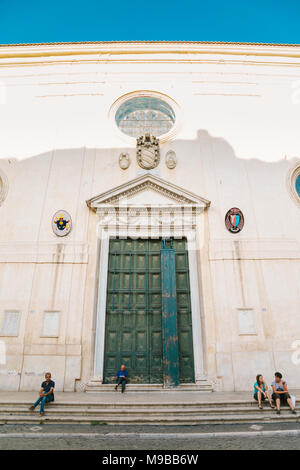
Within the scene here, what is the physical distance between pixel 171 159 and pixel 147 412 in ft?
24.2

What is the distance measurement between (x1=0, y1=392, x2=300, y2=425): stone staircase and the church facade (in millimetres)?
1538

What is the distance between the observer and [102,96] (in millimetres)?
10539

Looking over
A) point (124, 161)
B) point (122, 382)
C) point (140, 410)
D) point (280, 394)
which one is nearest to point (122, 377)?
point (122, 382)

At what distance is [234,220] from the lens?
849 cm

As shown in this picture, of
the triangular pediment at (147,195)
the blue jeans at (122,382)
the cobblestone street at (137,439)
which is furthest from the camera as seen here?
the triangular pediment at (147,195)

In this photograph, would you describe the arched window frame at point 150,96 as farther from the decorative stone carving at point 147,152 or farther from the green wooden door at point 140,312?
the green wooden door at point 140,312

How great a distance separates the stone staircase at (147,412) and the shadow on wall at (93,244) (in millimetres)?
1599

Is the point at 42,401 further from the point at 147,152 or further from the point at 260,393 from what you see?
the point at 147,152

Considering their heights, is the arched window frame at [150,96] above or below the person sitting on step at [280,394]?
above

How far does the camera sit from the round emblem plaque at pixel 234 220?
844 centimetres

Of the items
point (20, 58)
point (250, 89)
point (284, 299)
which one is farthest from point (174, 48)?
point (284, 299)

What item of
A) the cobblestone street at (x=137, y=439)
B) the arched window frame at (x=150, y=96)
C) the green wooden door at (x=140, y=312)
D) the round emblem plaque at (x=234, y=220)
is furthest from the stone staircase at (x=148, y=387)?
the arched window frame at (x=150, y=96)

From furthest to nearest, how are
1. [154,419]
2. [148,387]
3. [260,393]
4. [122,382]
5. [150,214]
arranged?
[150,214] → [148,387] → [122,382] → [260,393] → [154,419]
